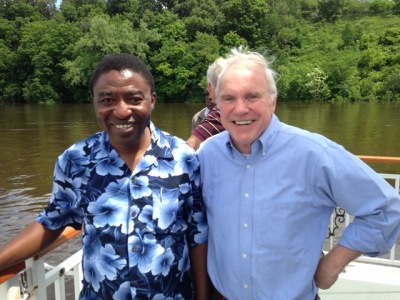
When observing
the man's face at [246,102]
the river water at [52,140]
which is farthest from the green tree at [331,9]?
the man's face at [246,102]

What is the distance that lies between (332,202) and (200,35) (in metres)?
49.7

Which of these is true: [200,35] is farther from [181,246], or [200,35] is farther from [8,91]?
[181,246]

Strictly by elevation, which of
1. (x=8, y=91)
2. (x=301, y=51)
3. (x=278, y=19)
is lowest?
(x=8, y=91)

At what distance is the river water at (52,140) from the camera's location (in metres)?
10.5

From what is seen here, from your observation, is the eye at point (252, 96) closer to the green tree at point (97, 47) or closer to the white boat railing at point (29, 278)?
the white boat railing at point (29, 278)

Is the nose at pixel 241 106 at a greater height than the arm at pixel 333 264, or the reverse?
the nose at pixel 241 106

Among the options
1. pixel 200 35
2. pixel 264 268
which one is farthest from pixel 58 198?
A: pixel 200 35

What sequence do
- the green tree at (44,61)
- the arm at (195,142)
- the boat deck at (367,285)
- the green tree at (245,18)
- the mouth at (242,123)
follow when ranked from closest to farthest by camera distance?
the mouth at (242,123) → the arm at (195,142) → the boat deck at (367,285) → the green tree at (44,61) → the green tree at (245,18)

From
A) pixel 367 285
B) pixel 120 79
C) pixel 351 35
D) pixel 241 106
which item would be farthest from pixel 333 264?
pixel 351 35

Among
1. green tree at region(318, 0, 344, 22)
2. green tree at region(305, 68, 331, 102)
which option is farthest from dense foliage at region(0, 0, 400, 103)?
green tree at region(318, 0, 344, 22)

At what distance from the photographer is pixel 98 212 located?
179 cm

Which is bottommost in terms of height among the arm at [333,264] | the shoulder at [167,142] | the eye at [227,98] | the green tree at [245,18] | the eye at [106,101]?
the arm at [333,264]

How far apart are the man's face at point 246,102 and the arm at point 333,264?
55 centimetres

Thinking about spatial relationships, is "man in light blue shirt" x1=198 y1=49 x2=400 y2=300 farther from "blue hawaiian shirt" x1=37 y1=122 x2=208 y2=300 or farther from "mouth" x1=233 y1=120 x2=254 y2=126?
"blue hawaiian shirt" x1=37 y1=122 x2=208 y2=300
